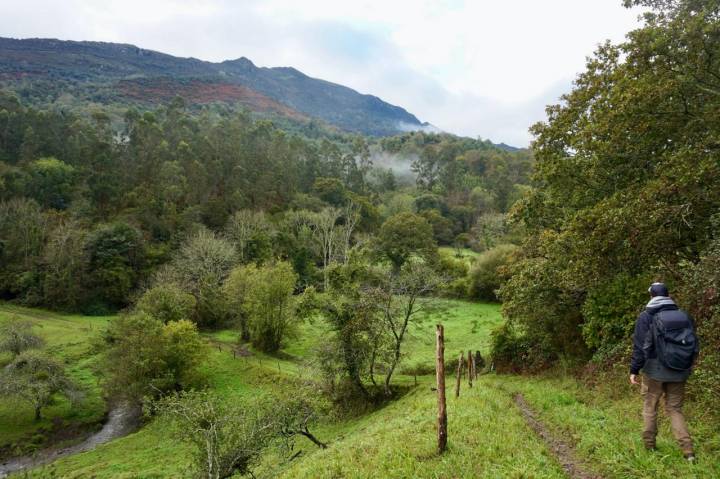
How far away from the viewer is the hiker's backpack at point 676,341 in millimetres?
6820

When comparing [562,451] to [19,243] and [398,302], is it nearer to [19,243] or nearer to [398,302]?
[398,302]

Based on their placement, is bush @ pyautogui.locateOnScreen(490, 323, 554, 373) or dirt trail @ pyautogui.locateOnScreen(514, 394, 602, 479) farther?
bush @ pyautogui.locateOnScreen(490, 323, 554, 373)

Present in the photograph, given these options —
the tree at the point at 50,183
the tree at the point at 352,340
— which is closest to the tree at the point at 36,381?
the tree at the point at 352,340

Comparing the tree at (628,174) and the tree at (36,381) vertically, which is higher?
the tree at (628,174)

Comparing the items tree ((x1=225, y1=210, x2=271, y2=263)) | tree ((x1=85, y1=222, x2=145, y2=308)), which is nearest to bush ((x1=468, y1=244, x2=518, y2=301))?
tree ((x1=225, y1=210, x2=271, y2=263))

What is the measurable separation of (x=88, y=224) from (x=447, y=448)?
72.4 m

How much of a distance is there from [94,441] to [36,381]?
6043mm

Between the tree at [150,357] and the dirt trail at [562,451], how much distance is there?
1088 inches

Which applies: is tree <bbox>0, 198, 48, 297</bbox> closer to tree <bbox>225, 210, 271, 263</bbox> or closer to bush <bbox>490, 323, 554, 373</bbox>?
tree <bbox>225, 210, 271, 263</bbox>

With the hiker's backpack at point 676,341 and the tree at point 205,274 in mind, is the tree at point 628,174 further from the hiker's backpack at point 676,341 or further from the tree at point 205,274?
the tree at point 205,274

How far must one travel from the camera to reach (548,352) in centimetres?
2295

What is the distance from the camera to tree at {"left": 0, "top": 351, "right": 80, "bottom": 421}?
92.4 ft

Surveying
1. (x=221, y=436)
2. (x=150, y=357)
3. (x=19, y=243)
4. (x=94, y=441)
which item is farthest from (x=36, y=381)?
(x=19, y=243)

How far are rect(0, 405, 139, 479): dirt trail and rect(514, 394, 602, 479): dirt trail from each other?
2392 centimetres
